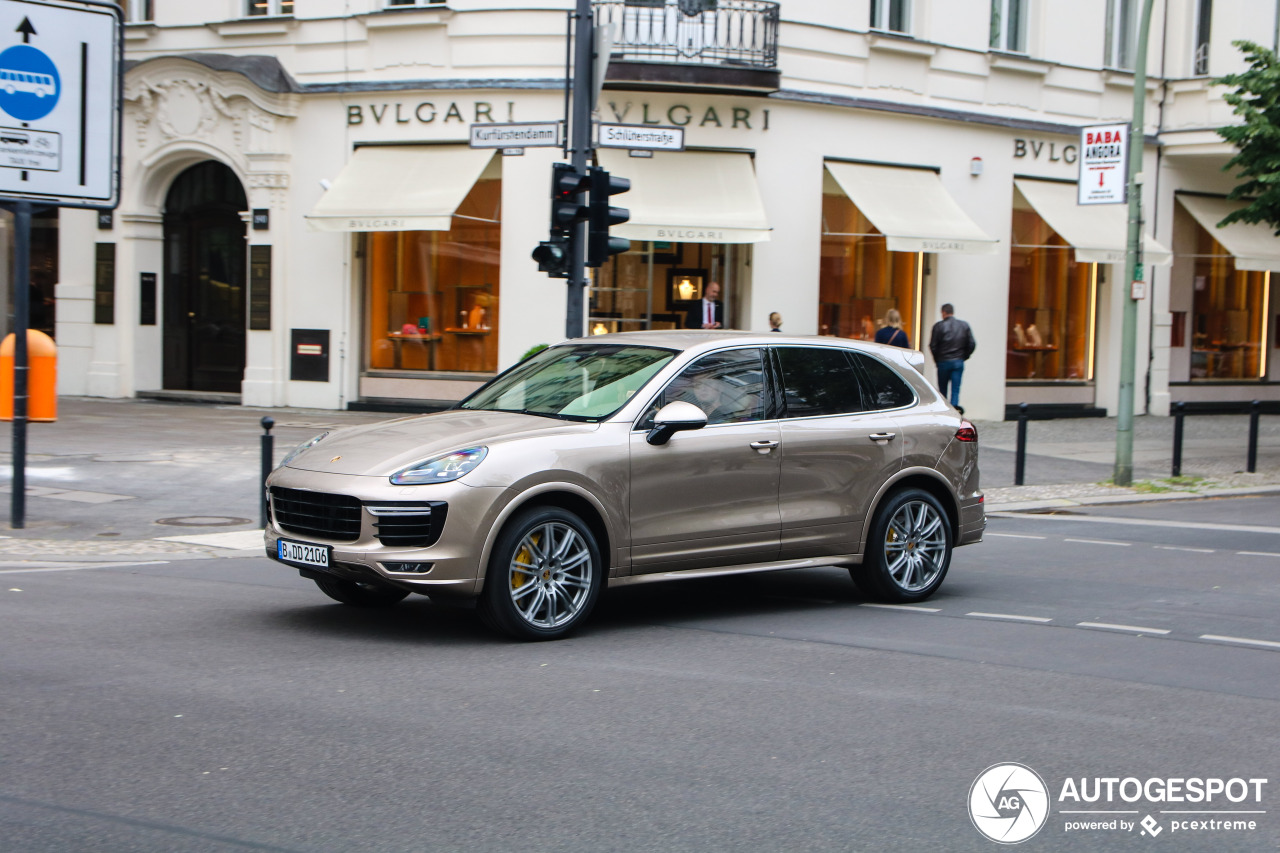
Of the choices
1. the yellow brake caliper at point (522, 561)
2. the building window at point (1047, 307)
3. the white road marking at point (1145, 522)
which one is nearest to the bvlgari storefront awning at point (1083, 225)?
the building window at point (1047, 307)

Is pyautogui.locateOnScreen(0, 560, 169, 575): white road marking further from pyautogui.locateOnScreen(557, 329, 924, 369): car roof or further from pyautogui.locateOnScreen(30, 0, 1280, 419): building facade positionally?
pyautogui.locateOnScreen(30, 0, 1280, 419): building facade

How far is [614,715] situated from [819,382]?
339cm

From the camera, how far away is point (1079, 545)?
1188cm

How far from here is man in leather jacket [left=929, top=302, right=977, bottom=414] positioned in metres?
22.1

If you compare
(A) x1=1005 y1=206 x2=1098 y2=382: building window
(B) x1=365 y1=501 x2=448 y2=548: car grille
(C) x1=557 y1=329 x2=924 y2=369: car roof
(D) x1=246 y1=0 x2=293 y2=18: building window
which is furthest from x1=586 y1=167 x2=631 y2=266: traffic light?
(A) x1=1005 y1=206 x2=1098 y2=382: building window

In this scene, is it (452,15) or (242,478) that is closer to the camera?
(242,478)

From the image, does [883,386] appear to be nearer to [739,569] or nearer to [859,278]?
[739,569]

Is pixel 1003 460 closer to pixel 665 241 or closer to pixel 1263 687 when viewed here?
pixel 665 241

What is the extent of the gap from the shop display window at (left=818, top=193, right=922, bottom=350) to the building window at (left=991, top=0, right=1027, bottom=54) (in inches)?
163

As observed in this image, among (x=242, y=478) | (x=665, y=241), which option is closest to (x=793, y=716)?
(x=242, y=478)

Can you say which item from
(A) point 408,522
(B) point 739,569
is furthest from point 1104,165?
(A) point 408,522

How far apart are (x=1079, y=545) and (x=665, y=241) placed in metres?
10.8

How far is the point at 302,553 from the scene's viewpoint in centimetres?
725

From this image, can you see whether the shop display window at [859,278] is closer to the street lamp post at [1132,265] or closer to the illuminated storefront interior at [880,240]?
the illuminated storefront interior at [880,240]
